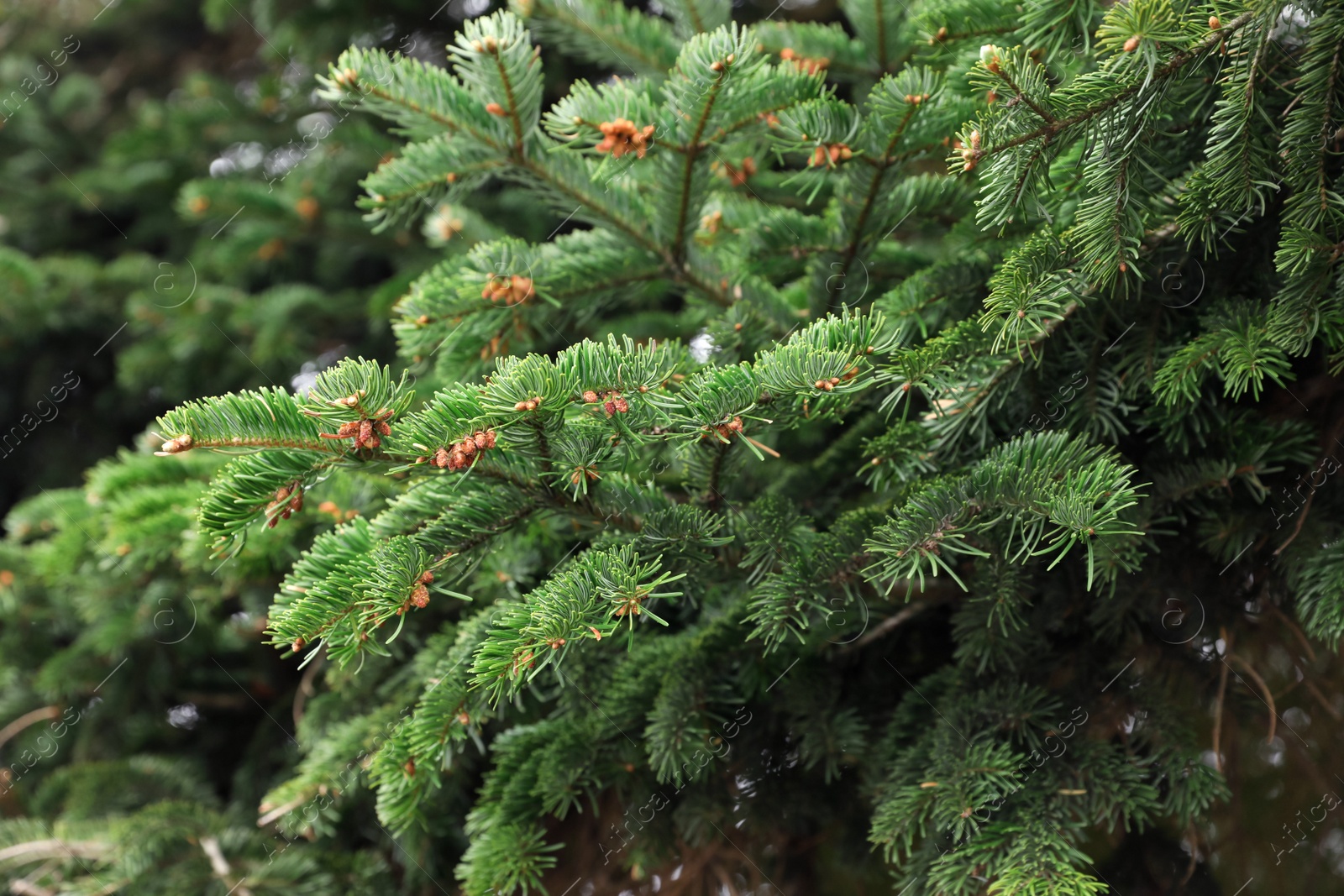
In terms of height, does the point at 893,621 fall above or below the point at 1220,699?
above

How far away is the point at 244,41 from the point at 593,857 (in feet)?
6.79

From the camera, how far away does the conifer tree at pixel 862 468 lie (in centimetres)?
56

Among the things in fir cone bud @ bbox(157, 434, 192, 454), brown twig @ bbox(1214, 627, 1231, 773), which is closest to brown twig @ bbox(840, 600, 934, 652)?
brown twig @ bbox(1214, 627, 1231, 773)

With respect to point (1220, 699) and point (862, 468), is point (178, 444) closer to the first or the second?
point (862, 468)

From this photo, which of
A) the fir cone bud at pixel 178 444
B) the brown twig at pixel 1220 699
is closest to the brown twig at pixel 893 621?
the brown twig at pixel 1220 699

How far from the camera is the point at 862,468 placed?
0.71 m

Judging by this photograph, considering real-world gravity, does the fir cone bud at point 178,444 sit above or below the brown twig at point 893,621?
above

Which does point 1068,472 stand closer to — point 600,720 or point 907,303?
point 907,303

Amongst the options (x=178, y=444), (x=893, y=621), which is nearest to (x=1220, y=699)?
(x=893, y=621)

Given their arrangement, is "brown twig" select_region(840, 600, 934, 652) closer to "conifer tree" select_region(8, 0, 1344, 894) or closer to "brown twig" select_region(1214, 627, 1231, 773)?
"conifer tree" select_region(8, 0, 1344, 894)

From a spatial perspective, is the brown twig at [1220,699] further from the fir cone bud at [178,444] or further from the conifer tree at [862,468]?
the fir cone bud at [178,444]

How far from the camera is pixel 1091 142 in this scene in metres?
0.59

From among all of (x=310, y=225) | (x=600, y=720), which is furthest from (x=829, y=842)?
(x=310, y=225)

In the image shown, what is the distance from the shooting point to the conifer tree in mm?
560
